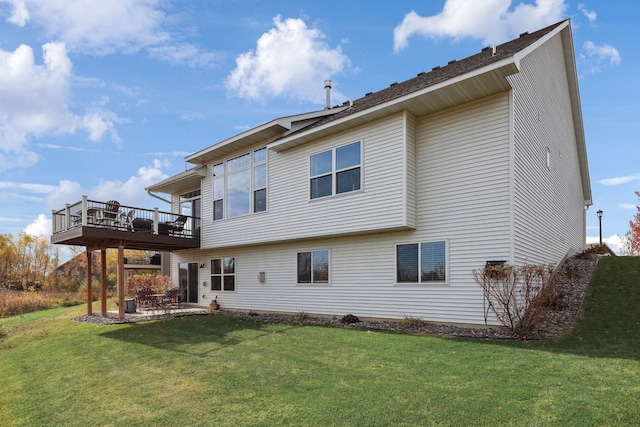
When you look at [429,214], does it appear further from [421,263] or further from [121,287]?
[121,287]

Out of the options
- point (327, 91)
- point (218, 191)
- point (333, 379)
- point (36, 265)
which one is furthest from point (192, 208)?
point (36, 265)

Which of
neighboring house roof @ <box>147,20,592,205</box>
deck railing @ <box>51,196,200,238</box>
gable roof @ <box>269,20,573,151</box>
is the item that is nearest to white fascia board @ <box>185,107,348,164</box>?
neighboring house roof @ <box>147,20,592,205</box>

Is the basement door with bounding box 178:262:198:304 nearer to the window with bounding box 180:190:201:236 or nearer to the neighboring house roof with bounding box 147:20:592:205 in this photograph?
the window with bounding box 180:190:201:236

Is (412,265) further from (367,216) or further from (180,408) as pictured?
(180,408)

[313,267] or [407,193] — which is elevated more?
[407,193]

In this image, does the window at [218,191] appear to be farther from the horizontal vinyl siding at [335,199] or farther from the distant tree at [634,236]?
the distant tree at [634,236]

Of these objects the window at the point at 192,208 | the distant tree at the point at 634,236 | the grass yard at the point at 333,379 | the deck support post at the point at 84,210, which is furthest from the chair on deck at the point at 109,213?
the distant tree at the point at 634,236

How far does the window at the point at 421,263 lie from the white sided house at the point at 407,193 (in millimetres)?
28

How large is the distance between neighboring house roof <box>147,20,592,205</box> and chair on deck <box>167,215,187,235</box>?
2.19 metres

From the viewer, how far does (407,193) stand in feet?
32.4

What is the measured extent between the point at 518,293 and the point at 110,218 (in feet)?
42.1

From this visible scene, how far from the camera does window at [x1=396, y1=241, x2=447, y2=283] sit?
9641 mm

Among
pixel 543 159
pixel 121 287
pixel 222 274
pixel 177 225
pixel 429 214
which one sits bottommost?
pixel 121 287

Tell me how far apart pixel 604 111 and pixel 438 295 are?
10.8 meters
